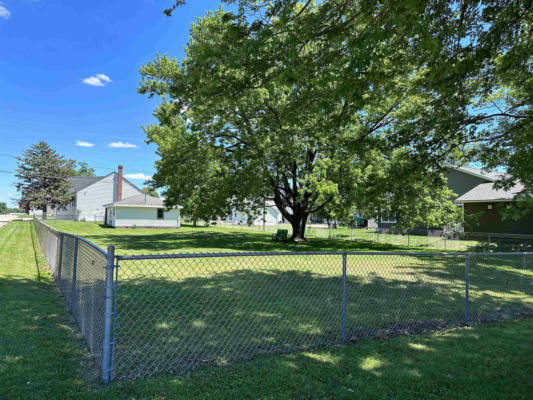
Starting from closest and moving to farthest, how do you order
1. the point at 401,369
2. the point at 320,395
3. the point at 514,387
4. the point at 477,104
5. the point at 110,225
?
the point at 320,395 → the point at 514,387 → the point at 401,369 → the point at 477,104 → the point at 110,225

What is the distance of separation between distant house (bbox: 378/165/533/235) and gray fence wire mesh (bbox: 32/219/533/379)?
12.6m

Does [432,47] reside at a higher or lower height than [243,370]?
higher

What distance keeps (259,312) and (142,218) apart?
31684 mm

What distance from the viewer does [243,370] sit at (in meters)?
3.50

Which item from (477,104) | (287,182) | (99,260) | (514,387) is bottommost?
(514,387)

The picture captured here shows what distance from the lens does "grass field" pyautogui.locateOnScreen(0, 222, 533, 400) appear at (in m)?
3.08

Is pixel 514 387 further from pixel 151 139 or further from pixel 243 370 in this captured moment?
pixel 151 139

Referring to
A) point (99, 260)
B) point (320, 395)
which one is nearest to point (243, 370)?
point (320, 395)

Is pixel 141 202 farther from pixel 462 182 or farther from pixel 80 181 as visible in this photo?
pixel 462 182

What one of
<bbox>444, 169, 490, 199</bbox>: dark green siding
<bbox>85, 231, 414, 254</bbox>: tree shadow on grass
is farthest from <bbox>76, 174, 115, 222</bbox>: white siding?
<bbox>444, 169, 490, 199</bbox>: dark green siding

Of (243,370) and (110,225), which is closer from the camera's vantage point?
(243,370)

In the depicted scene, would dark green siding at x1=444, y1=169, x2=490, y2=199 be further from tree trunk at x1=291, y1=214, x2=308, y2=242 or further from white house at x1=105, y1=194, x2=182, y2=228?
white house at x1=105, y1=194, x2=182, y2=228

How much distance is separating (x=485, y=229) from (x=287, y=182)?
14.5m

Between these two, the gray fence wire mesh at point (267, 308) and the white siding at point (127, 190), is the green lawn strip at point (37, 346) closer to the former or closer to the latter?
the gray fence wire mesh at point (267, 308)
